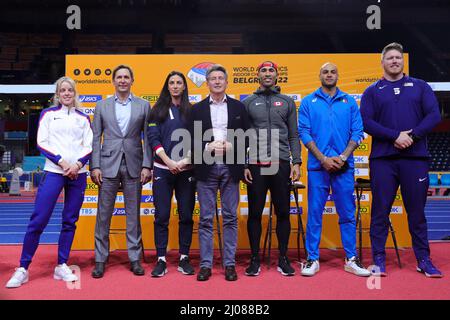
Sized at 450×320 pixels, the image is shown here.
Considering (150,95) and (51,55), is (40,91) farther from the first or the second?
(150,95)

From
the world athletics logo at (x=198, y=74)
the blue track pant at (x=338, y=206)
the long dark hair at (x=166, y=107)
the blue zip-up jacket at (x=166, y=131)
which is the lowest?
the blue track pant at (x=338, y=206)

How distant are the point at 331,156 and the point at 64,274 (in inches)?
→ 96.3

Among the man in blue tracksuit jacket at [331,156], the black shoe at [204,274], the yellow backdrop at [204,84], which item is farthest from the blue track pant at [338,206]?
the yellow backdrop at [204,84]

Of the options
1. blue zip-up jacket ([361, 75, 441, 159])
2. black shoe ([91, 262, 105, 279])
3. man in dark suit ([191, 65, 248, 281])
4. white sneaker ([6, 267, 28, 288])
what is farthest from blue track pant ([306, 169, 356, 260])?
white sneaker ([6, 267, 28, 288])

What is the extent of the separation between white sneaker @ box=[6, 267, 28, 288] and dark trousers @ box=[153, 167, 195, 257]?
3.47ft

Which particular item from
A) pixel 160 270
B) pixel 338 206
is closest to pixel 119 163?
pixel 160 270

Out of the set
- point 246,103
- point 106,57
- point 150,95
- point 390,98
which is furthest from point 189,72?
point 390,98

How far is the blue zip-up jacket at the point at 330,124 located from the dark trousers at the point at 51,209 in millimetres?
2010

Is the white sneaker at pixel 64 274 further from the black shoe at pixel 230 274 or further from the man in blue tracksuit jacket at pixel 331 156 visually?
the man in blue tracksuit jacket at pixel 331 156

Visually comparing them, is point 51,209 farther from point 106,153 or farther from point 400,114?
point 400,114

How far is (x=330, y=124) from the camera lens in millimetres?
3490

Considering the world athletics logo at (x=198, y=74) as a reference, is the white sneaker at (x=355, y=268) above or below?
below

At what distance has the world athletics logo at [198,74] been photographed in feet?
15.2

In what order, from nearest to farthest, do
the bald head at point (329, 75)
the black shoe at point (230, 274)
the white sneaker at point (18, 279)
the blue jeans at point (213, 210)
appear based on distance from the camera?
1. the white sneaker at point (18, 279)
2. the black shoe at point (230, 274)
3. the blue jeans at point (213, 210)
4. the bald head at point (329, 75)
